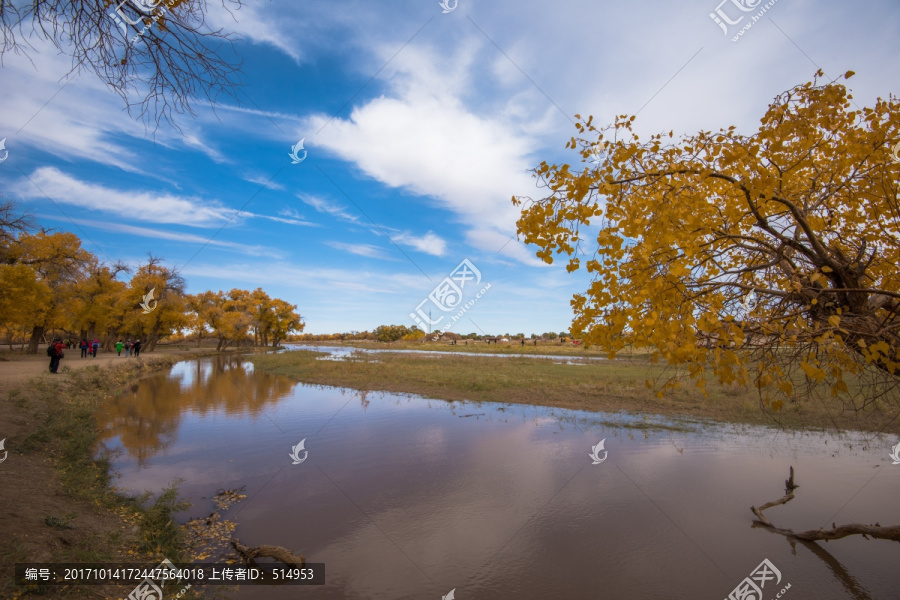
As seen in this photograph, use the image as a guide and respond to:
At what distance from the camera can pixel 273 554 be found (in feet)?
17.6

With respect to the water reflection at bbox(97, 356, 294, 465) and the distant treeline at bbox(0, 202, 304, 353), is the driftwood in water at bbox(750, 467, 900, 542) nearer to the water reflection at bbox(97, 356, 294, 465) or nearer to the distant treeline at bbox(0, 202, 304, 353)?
the water reflection at bbox(97, 356, 294, 465)

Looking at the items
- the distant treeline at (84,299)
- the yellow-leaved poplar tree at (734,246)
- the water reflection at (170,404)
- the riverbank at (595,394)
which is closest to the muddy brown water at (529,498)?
the water reflection at (170,404)

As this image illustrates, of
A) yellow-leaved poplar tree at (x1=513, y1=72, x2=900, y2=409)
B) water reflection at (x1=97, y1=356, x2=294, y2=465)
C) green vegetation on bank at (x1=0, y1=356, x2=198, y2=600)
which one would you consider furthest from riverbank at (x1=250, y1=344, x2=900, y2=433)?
green vegetation on bank at (x1=0, y1=356, x2=198, y2=600)

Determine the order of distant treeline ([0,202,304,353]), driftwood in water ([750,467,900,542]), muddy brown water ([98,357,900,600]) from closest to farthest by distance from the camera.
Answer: driftwood in water ([750,467,900,542]) → muddy brown water ([98,357,900,600]) → distant treeline ([0,202,304,353])

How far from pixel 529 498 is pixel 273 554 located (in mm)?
4663

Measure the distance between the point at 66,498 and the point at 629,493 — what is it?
31.7 ft

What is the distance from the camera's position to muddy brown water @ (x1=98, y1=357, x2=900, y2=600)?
545 centimetres

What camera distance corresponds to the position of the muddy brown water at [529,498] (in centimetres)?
545

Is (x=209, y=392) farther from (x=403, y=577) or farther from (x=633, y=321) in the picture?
(x=633, y=321)

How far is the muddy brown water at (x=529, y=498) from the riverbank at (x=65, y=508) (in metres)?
0.85

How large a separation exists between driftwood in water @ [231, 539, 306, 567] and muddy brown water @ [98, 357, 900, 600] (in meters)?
0.34

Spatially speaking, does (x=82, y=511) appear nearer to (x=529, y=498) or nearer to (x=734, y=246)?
(x=529, y=498)

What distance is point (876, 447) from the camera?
37.7 ft

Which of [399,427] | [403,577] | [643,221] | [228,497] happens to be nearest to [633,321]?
[643,221]
